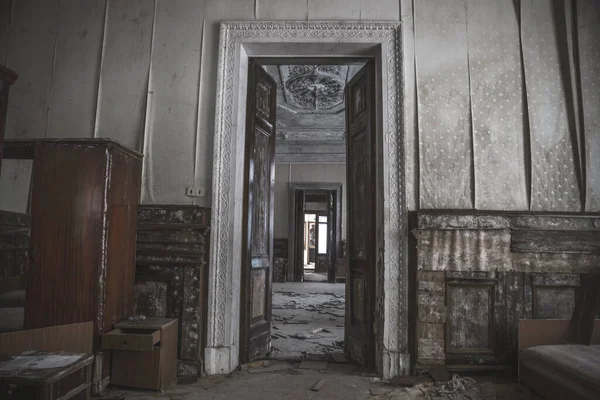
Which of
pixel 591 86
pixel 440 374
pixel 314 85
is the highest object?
pixel 314 85

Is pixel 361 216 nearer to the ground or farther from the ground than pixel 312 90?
nearer to the ground

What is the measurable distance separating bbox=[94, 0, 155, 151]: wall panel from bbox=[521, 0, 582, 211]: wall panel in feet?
13.2

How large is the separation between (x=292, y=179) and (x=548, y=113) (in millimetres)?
9340

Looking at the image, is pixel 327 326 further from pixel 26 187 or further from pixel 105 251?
pixel 26 187

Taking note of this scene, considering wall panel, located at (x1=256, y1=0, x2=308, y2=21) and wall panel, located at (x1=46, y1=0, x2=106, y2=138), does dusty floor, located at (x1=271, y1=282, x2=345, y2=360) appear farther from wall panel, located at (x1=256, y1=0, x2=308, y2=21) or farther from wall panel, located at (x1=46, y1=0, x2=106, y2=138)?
wall panel, located at (x1=256, y1=0, x2=308, y2=21)

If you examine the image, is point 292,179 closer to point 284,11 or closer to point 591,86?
point 284,11

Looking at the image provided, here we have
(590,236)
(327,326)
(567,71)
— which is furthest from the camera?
(327,326)

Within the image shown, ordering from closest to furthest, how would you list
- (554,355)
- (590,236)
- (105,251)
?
1. (554,355)
2. (105,251)
3. (590,236)

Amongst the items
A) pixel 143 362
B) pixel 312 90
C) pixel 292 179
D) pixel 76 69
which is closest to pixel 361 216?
pixel 143 362

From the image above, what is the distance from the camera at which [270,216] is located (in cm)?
480

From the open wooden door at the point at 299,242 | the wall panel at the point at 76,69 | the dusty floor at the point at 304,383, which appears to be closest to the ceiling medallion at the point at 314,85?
the wall panel at the point at 76,69

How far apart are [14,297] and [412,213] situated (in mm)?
4020

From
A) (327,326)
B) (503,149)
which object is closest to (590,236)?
(503,149)

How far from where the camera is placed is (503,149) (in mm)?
→ 3902
